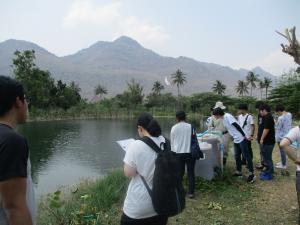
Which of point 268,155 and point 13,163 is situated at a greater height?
point 13,163

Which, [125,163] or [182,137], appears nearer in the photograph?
[125,163]

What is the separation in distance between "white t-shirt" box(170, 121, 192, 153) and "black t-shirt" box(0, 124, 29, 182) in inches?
153

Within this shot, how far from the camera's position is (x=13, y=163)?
4.99 feet

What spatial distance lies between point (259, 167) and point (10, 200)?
682 centimetres

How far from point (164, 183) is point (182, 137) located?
2834mm

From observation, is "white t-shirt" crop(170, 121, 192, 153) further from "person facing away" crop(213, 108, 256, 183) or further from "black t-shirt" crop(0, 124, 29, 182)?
"black t-shirt" crop(0, 124, 29, 182)

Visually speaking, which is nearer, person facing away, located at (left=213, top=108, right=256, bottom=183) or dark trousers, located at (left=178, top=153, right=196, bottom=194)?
dark trousers, located at (left=178, top=153, right=196, bottom=194)

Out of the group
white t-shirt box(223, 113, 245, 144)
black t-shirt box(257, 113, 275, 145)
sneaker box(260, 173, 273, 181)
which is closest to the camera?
white t-shirt box(223, 113, 245, 144)

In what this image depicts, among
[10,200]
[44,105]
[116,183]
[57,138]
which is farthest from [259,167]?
[44,105]

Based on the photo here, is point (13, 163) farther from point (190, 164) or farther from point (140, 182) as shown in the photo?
point (190, 164)

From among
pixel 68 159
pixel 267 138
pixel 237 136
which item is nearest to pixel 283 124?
pixel 267 138

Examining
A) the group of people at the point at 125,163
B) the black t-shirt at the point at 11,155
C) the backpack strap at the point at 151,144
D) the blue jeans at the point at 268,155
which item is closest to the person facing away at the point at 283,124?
the blue jeans at the point at 268,155

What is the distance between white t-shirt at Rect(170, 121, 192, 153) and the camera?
532 cm

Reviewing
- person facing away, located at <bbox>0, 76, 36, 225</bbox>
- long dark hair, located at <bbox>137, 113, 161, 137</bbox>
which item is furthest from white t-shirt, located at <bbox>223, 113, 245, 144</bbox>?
person facing away, located at <bbox>0, 76, 36, 225</bbox>
